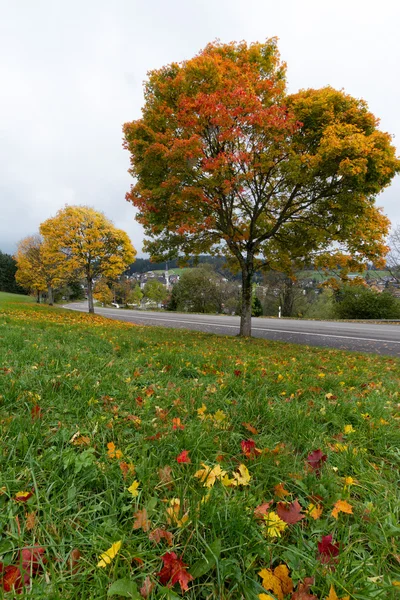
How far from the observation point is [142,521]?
1.35 metres

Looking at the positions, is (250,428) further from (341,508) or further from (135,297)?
(135,297)

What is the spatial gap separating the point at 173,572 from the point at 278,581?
1.41ft

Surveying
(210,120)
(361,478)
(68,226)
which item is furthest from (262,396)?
(68,226)

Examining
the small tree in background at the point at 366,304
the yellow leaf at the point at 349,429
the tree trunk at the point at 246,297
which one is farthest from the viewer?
the small tree in background at the point at 366,304

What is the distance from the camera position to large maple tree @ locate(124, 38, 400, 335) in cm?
688

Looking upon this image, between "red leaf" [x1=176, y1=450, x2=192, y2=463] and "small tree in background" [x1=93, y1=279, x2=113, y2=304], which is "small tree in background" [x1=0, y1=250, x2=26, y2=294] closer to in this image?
"small tree in background" [x1=93, y1=279, x2=113, y2=304]

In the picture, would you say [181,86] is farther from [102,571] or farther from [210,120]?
[102,571]

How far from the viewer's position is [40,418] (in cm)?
214

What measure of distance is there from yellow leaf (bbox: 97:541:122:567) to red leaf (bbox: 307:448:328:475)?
128 centimetres

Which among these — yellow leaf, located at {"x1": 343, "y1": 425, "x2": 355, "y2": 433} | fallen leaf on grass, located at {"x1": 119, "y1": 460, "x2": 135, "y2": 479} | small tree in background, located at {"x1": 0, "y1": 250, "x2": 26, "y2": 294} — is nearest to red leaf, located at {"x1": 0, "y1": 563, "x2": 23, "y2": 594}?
fallen leaf on grass, located at {"x1": 119, "y1": 460, "x2": 135, "y2": 479}

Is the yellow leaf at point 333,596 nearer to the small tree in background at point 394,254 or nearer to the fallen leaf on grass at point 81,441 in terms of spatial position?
the fallen leaf on grass at point 81,441

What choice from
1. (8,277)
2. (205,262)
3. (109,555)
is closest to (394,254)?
(205,262)

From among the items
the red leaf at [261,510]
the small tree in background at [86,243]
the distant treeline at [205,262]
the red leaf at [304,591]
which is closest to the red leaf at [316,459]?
the red leaf at [261,510]

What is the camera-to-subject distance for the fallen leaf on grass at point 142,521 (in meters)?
1.33
